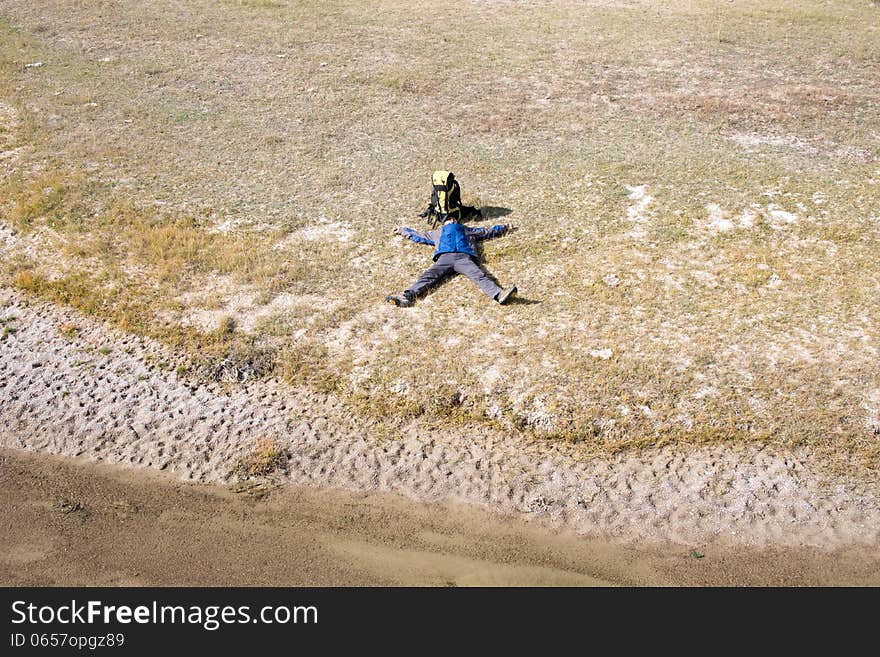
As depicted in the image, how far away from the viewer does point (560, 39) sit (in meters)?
24.0

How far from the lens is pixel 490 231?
40.7 ft

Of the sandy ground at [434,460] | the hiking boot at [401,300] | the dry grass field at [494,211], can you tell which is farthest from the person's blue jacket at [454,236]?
the sandy ground at [434,460]

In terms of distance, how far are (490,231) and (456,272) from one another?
1383mm

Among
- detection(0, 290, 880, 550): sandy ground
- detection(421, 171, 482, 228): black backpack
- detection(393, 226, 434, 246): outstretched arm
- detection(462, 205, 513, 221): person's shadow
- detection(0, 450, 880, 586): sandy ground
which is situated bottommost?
detection(0, 450, 880, 586): sandy ground

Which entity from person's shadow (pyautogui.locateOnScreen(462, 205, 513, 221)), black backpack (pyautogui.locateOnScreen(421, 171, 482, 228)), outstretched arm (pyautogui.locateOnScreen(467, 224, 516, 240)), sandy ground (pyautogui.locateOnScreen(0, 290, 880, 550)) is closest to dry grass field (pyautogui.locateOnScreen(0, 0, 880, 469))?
person's shadow (pyautogui.locateOnScreen(462, 205, 513, 221))

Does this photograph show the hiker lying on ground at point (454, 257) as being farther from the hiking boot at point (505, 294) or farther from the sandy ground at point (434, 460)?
the sandy ground at point (434, 460)

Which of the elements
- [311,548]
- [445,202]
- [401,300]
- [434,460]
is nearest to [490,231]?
[445,202]

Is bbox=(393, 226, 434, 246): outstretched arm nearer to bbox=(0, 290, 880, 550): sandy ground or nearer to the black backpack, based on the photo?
the black backpack

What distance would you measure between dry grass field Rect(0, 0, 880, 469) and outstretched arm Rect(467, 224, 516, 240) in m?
0.22

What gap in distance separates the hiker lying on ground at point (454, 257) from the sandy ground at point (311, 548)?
374 cm

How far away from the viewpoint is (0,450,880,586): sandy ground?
7242 millimetres

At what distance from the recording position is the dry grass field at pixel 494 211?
9.34 meters
